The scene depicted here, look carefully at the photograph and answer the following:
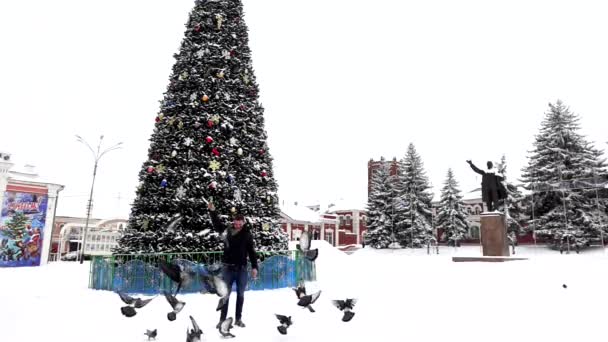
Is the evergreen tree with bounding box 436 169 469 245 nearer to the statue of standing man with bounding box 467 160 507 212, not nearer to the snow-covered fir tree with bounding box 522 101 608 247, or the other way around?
the snow-covered fir tree with bounding box 522 101 608 247

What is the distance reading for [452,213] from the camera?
126ft

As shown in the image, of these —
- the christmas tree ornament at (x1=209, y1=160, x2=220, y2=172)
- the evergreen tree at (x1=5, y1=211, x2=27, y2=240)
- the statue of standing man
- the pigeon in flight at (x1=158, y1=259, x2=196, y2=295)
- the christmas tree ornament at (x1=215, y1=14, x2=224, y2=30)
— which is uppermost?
the christmas tree ornament at (x1=215, y1=14, x2=224, y2=30)

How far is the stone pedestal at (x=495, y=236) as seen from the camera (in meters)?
15.4

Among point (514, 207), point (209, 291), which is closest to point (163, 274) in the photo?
point (209, 291)

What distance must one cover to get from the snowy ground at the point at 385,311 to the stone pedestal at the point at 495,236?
4028 millimetres

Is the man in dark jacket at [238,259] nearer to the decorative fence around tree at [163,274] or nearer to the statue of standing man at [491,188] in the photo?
the decorative fence around tree at [163,274]

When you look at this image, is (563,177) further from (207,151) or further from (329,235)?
(329,235)

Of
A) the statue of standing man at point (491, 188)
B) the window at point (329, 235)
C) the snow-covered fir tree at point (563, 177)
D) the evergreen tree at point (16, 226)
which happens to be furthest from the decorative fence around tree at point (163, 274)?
the window at point (329, 235)

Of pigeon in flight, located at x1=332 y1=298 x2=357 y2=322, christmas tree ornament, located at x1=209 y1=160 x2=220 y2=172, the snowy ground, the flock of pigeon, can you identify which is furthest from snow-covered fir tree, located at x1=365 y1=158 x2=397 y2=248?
pigeon in flight, located at x1=332 y1=298 x2=357 y2=322

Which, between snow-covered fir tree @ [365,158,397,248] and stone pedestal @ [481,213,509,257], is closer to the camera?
stone pedestal @ [481,213,509,257]

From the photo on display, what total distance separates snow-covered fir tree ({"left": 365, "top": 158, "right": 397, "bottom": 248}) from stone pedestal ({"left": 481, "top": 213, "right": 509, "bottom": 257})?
2380 centimetres

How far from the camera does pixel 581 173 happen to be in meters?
29.0

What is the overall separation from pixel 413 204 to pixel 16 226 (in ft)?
103

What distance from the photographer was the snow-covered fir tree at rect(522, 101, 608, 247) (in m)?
27.9
